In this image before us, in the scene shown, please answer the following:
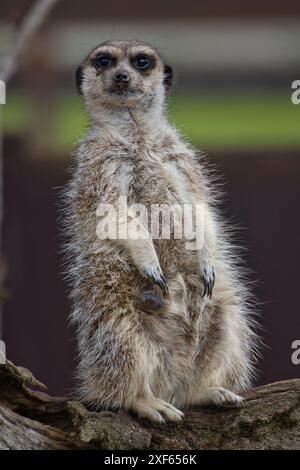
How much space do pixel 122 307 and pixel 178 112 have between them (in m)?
3.93

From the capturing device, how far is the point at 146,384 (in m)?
3.85

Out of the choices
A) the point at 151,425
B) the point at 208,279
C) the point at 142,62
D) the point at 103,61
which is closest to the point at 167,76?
the point at 142,62

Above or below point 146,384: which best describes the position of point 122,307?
above

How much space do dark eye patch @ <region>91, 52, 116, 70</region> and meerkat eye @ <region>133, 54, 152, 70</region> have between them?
0.09m

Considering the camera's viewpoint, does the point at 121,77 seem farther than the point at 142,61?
No

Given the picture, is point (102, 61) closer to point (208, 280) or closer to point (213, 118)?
point (208, 280)

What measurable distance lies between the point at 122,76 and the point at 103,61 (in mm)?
198

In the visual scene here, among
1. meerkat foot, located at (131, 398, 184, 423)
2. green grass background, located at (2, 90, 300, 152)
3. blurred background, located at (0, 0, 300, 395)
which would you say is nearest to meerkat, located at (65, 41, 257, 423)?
meerkat foot, located at (131, 398, 184, 423)

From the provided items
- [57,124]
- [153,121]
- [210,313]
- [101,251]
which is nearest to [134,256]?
[101,251]

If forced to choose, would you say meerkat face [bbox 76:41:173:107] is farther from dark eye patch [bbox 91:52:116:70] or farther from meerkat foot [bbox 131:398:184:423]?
meerkat foot [bbox 131:398:184:423]

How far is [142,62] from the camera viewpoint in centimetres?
439

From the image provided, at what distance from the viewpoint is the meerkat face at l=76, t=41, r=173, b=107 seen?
14.1 feet

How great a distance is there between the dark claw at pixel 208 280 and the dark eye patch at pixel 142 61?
93 cm

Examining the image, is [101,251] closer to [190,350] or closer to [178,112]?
[190,350]
